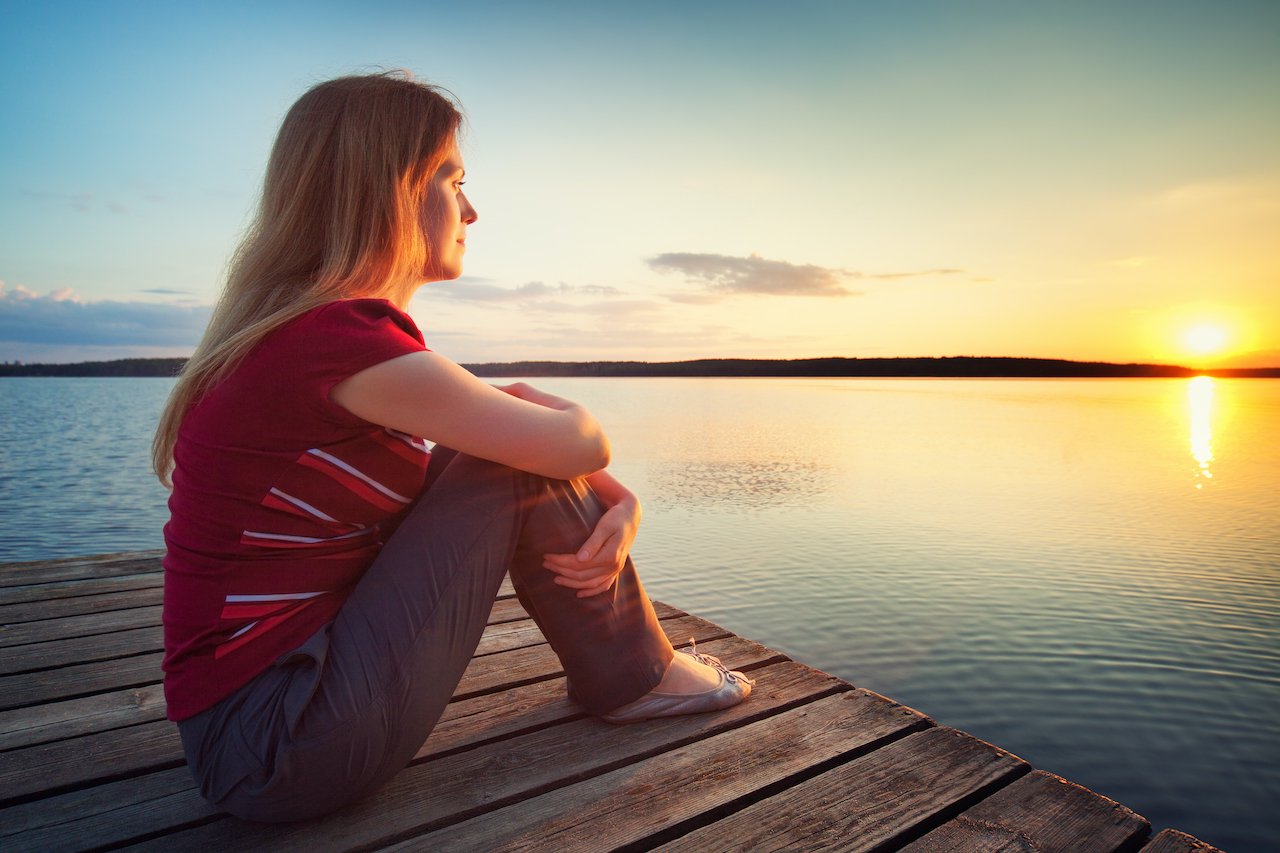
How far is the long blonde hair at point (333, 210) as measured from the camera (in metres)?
1.60

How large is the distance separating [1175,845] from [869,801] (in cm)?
66

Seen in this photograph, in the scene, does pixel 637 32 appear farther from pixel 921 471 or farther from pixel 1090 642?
pixel 1090 642

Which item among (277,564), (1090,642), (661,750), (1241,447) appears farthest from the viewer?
(1241,447)

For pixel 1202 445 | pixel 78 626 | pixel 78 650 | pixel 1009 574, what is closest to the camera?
pixel 78 650

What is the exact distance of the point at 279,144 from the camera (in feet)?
5.68

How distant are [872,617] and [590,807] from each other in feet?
14.1

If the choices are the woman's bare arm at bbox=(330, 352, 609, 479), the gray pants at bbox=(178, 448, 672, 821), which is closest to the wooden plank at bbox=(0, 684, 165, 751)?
the gray pants at bbox=(178, 448, 672, 821)

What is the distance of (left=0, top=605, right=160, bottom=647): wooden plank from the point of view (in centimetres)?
290

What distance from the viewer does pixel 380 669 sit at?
1.46m

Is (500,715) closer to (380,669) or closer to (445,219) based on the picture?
(380,669)

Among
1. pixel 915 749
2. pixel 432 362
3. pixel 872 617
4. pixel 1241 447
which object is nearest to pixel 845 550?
pixel 872 617

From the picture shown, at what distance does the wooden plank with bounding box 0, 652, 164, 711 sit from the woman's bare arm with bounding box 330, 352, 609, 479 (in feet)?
5.85

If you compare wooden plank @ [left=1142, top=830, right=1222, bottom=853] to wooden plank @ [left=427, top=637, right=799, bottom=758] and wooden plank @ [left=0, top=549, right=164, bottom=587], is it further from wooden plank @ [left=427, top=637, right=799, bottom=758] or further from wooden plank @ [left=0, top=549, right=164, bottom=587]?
wooden plank @ [left=0, top=549, right=164, bottom=587]

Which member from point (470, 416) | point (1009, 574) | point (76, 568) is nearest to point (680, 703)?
point (470, 416)
